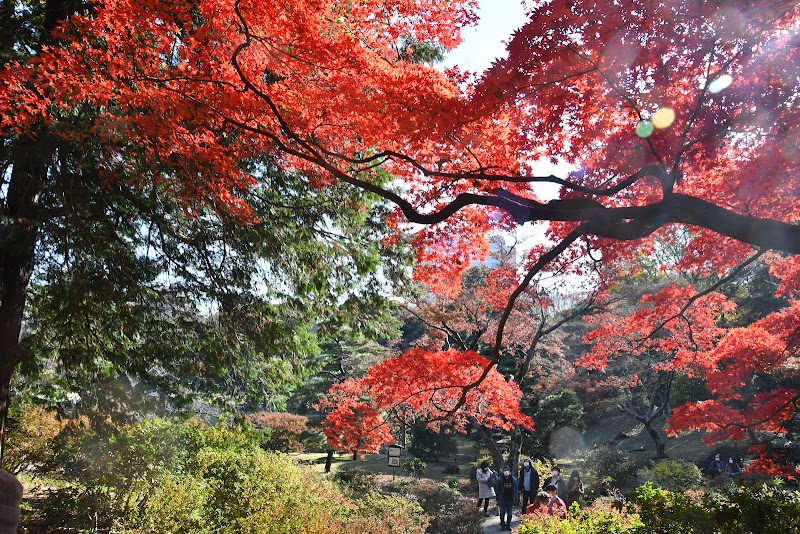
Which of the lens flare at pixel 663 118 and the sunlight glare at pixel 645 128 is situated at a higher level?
the lens flare at pixel 663 118

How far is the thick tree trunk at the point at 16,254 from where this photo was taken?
6.48 metres

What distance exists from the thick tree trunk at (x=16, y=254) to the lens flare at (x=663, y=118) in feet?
21.6

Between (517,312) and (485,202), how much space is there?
1095cm

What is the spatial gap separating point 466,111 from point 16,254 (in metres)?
5.96

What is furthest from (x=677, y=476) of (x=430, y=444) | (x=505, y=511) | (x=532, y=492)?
(x=430, y=444)

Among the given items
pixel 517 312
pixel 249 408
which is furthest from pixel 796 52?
pixel 517 312

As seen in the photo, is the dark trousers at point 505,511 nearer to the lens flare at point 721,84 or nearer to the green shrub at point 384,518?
the green shrub at point 384,518

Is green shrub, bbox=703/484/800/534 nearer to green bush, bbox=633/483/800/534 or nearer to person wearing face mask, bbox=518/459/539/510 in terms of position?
green bush, bbox=633/483/800/534

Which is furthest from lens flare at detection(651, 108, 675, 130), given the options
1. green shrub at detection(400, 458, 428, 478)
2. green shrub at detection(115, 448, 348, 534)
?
green shrub at detection(400, 458, 428, 478)

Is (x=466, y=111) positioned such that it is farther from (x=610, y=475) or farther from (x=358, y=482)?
(x=610, y=475)

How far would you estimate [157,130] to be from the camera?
6008mm

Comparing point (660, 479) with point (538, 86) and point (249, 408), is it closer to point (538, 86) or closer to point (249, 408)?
point (249, 408)

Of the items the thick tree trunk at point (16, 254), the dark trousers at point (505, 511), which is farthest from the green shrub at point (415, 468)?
the thick tree trunk at point (16, 254)

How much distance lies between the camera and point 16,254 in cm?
680
